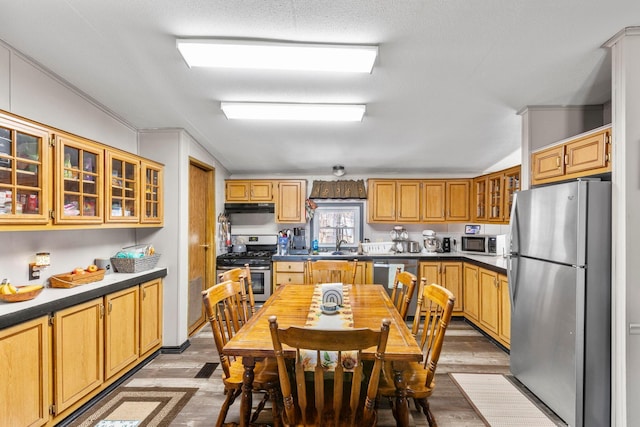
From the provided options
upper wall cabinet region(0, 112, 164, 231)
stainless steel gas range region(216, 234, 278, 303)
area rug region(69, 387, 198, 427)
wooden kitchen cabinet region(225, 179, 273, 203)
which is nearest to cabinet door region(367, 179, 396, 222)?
wooden kitchen cabinet region(225, 179, 273, 203)

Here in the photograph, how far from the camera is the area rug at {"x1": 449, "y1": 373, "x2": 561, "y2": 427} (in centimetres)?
215

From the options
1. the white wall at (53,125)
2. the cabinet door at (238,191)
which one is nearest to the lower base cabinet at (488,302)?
the cabinet door at (238,191)

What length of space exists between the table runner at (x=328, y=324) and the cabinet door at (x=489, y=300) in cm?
177

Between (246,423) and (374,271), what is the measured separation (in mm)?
2793

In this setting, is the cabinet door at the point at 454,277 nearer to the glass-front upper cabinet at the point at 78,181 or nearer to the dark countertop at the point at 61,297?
the dark countertop at the point at 61,297

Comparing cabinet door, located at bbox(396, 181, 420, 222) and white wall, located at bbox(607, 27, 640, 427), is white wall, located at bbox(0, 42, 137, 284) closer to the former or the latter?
cabinet door, located at bbox(396, 181, 420, 222)

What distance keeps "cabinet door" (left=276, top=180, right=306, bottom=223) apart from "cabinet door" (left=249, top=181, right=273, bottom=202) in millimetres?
153

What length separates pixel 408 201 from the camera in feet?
15.3

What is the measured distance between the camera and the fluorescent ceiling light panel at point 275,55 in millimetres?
1864

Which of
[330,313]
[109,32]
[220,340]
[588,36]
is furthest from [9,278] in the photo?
[588,36]

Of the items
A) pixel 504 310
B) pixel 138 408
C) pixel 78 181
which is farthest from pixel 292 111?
pixel 504 310

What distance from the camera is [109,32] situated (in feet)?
6.16

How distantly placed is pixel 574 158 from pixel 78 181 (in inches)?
143

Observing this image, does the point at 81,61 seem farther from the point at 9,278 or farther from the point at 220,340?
the point at 220,340
